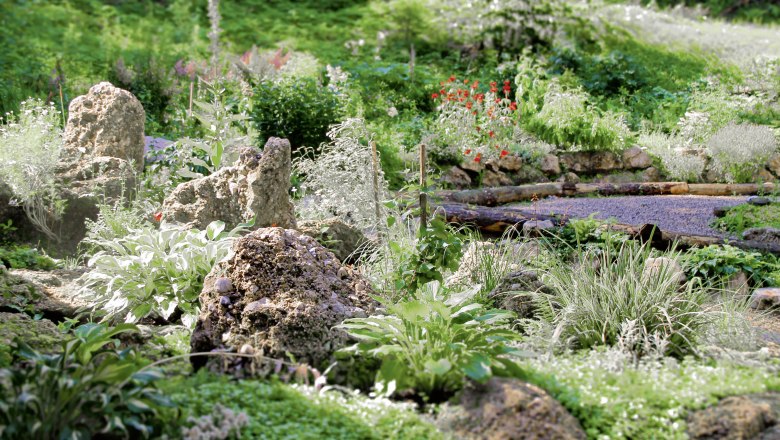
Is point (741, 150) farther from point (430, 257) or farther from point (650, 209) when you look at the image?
point (430, 257)

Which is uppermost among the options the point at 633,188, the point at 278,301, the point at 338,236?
the point at 278,301

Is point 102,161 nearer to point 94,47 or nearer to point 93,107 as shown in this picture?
point 93,107

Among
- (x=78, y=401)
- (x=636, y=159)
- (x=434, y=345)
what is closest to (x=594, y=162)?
(x=636, y=159)

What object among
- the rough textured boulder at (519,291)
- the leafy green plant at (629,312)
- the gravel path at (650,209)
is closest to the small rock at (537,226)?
the gravel path at (650,209)

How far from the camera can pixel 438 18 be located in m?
14.8

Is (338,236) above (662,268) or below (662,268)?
below

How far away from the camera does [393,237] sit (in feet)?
19.7

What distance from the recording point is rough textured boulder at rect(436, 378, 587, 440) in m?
3.24

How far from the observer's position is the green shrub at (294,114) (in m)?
9.21

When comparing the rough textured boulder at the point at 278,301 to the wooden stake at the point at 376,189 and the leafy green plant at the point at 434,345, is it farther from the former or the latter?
the wooden stake at the point at 376,189

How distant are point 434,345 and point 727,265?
3.23 metres

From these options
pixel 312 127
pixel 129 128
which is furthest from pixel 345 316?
pixel 312 127

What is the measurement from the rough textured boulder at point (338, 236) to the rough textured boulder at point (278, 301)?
1326 mm

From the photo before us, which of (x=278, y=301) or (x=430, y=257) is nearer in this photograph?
(x=278, y=301)
